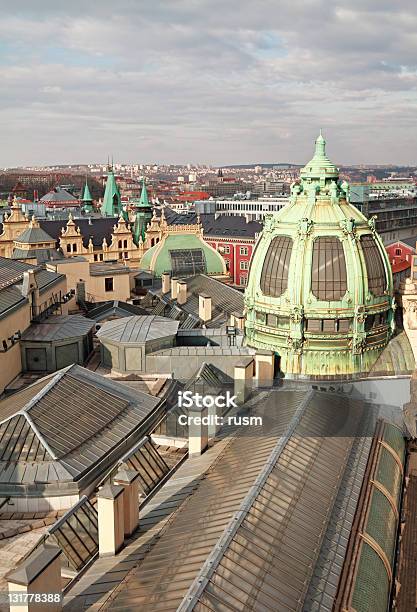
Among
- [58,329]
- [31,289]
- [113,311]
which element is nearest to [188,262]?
[113,311]

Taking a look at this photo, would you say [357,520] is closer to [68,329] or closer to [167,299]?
[68,329]

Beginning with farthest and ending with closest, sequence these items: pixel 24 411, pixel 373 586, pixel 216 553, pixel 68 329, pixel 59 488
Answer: pixel 68 329
pixel 24 411
pixel 59 488
pixel 373 586
pixel 216 553

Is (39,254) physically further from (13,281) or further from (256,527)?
(256,527)

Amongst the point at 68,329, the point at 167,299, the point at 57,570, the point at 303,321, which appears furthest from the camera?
the point at 167,299

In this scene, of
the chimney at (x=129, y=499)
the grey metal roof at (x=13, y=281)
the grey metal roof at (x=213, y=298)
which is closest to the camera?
the chimney at (x=129, y=499)

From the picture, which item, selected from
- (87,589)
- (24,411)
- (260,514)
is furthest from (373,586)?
(24,411)

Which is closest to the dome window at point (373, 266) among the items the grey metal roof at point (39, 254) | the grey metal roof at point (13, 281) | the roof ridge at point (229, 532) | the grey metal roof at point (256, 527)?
the grey metal roof at point (256, 527)

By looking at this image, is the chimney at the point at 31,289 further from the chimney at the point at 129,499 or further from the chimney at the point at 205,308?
the chimney at the point at 129,499
